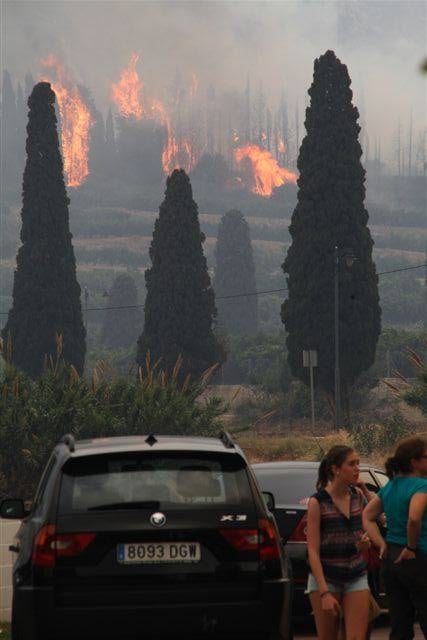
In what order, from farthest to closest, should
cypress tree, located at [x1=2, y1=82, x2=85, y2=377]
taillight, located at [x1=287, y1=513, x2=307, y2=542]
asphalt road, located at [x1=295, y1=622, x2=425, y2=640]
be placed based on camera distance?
cypress tree, located at [x1=2, y1=82, x2=85, y2=377] < asphalt road, located at [x1=295, y1=622, x2=425, y2=640] < taillight, located at [x1=287, y1=513, x2=307, y2=542]

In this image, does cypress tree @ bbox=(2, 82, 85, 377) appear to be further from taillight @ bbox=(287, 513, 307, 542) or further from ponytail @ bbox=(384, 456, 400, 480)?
ponytail @ bbox=(384, 456, 400, 480)

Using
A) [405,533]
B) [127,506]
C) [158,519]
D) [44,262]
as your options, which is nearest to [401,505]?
[405,533]

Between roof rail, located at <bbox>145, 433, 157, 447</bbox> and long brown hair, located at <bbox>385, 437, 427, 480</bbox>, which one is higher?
roof rail, located at <bbox>145, 433, 157, 447</bbox>

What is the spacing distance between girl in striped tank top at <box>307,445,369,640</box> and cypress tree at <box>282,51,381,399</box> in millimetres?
48765

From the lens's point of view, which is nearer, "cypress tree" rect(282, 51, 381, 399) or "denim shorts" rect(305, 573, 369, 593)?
"denim shorts" rect(305, 573, 369, 593)

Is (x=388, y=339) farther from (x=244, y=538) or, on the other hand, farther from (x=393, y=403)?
(x=244, y=538)

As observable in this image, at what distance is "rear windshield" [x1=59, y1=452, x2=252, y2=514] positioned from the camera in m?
8.15

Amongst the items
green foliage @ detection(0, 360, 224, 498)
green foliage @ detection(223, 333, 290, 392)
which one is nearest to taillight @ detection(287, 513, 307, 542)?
green foliage @ detection(0, 360, 224, 498)

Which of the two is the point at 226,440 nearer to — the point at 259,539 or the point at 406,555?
the point at 259,539

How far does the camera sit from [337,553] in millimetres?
8641

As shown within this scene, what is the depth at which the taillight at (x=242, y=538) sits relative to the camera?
26.9 ft

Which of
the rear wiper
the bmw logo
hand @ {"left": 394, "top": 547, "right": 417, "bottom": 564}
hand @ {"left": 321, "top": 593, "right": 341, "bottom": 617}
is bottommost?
hand @ {"left": 321, "top": 593, "right": 341, "bottom": 617}

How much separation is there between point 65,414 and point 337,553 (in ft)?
79.3

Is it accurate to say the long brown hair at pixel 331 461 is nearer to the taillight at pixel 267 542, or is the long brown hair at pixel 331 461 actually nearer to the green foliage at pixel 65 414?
the taillight at pixel 267 542
